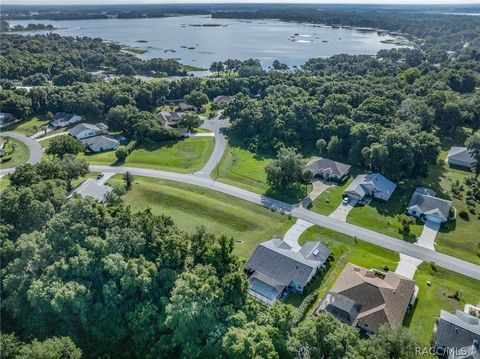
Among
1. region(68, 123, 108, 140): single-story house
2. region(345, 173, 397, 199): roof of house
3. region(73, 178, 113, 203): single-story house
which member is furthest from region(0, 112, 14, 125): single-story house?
region(345, 173, 397, 199): roof of house

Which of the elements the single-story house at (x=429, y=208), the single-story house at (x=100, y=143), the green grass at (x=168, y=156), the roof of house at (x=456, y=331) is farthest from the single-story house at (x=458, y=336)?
the single-story house at (x=100, y=143)

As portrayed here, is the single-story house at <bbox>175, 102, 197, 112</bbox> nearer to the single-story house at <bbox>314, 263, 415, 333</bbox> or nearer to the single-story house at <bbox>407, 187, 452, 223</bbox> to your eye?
the single-story house at <bbox>407, 187, 452, 223</bbox>

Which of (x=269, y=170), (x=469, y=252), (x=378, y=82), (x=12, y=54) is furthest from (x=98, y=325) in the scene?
(x=12, y=54)

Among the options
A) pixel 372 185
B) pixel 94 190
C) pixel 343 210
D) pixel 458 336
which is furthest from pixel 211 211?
pixel 458 336

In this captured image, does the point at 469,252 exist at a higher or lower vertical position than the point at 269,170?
lower

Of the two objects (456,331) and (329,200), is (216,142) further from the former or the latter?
(456,331)

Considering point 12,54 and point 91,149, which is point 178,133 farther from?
point 12,54

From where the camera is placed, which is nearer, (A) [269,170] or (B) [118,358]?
(B) [118,358]
